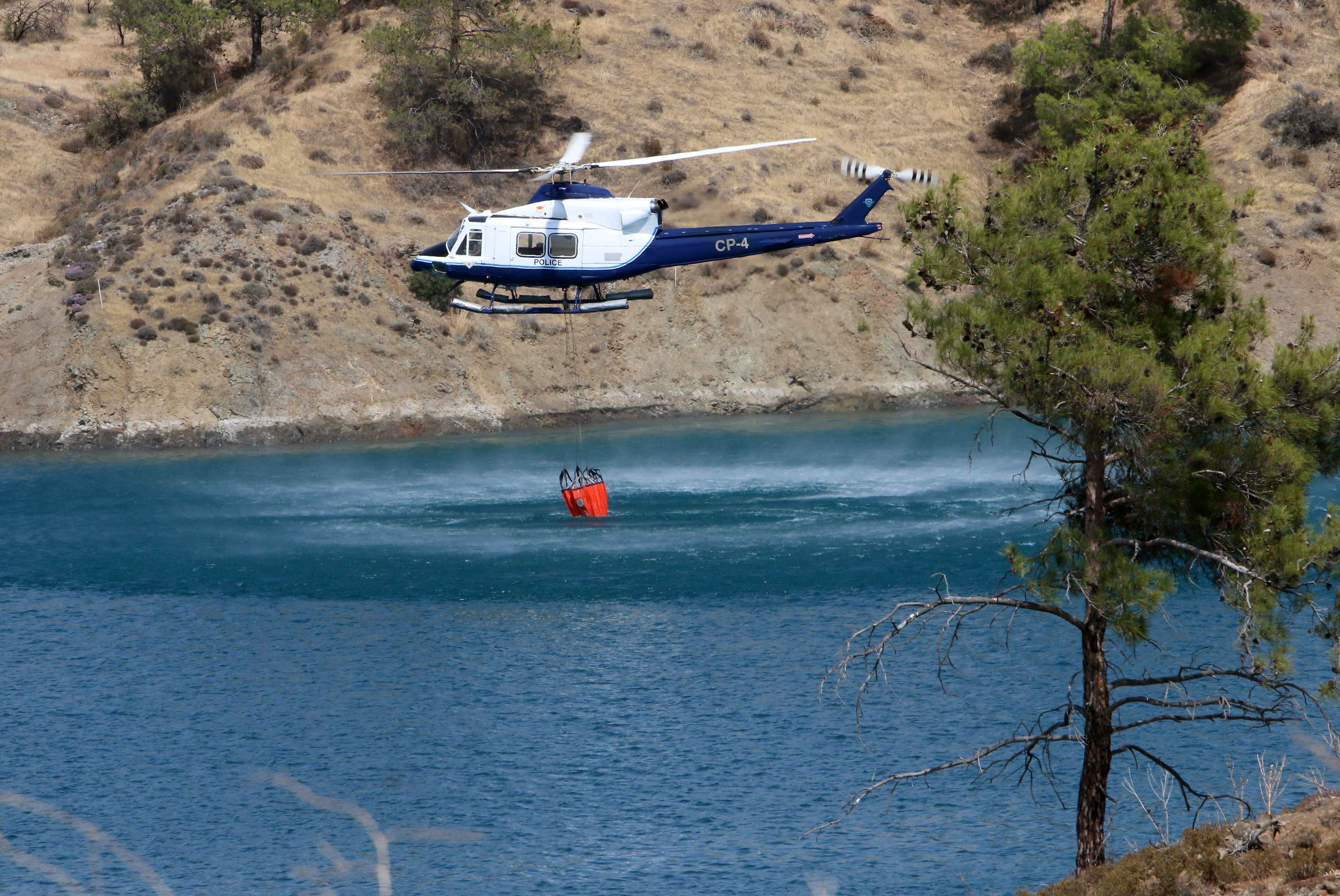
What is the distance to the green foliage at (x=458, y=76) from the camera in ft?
298

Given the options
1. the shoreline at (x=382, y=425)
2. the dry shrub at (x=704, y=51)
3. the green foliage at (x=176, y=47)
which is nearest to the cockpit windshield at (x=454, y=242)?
the shoreline at (x=382, y=425)

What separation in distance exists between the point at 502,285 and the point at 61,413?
132 feet

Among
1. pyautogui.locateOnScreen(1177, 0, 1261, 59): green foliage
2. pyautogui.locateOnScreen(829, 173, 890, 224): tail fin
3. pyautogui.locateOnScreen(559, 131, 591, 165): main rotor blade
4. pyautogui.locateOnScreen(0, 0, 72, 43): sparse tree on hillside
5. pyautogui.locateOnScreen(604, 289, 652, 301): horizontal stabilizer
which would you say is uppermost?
pyautogui.locateOnScreen(0, 0, 72, 43): sparse tree on hillside

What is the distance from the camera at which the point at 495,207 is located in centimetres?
8838

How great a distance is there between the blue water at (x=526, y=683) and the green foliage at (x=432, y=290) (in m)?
16.5

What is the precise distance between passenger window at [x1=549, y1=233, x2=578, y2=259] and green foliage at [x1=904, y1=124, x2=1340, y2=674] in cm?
2370

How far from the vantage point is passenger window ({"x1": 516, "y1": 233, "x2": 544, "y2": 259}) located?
44.2m

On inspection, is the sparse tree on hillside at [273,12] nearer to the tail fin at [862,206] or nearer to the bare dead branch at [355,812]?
the tail fin at [862,206]

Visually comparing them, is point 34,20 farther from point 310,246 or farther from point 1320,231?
point 1320,231

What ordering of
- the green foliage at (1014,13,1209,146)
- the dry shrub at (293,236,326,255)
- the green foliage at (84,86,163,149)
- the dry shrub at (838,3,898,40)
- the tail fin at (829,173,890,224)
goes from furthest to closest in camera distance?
the dry shrub at (838,3,898,40) < the green foliage at (84,86,163,149) < the green foliage at (1014,13,1209,146) < the dry shrub at (293,236,326,255) < the tail fin at (829,173,890,224)

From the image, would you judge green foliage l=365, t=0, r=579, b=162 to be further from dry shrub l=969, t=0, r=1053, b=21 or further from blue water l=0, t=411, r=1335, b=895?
dry shrub l=969, t=0, r=1053, b=21

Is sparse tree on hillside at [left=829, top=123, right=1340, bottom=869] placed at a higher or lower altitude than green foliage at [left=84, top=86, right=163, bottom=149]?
lower

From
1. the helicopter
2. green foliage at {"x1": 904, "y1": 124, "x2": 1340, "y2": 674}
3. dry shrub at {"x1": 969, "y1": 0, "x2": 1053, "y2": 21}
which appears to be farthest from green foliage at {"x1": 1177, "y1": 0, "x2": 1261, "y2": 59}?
green foliage at {"x1": 904, "y1": 124, "x2": 1340, "y2": 674}

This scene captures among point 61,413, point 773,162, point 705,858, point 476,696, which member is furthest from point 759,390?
point 705,858
